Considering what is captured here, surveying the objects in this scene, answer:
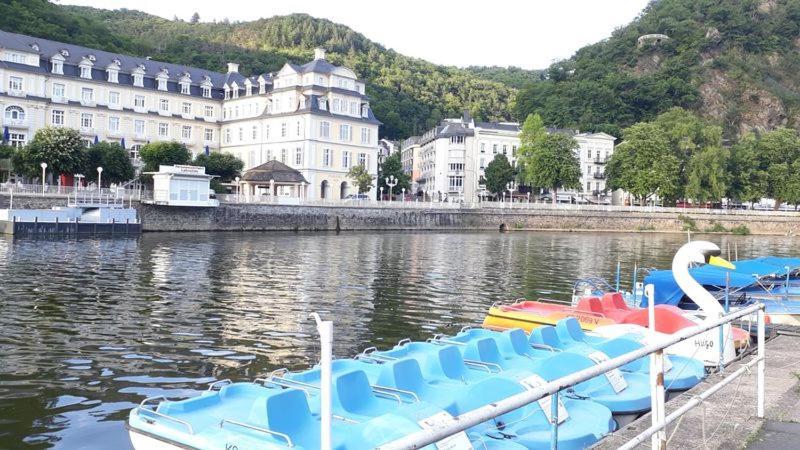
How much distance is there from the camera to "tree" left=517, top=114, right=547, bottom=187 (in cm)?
9175

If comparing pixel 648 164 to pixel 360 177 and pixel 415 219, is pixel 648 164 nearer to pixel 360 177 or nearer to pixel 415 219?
pixel 415 219

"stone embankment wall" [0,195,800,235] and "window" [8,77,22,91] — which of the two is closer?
"stone embankment wall" [0,195,800,235]

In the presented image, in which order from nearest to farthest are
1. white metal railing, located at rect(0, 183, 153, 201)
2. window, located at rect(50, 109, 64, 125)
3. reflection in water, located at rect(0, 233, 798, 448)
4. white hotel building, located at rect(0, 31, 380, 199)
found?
reflection in water, located at rect(0, 233, 798, 448)
white metal railing, located at rect(0, 183, 153, 201)
white hotel building, located at rect(0, 31, 380, 199)
window, located at rect(50, 109, 64, 125)

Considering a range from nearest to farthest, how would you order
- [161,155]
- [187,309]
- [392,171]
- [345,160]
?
[187,309]
[161,155]
[345,160]
[392,171]

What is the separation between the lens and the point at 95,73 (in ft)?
259

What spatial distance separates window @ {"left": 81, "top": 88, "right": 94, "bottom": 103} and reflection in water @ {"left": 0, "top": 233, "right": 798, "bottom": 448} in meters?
38.2

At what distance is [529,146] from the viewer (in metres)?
93.2

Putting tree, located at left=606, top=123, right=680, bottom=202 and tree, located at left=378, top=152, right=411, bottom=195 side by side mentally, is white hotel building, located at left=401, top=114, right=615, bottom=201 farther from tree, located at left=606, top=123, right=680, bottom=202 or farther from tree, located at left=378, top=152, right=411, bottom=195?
tree, located at left=606, top=123, right=680, bottom=202

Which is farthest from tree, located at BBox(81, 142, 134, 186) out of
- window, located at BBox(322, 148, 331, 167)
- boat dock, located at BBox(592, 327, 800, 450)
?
boat dock, located at BBox(592, 327, 800, 450)

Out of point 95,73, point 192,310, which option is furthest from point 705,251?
point 95,73

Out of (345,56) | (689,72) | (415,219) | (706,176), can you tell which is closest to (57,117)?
(415,219)

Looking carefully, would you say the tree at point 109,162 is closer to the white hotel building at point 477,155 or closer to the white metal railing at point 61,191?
the white metal railing at point 61,191

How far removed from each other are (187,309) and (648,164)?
79.7 metres

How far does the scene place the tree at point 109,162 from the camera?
66.0m
